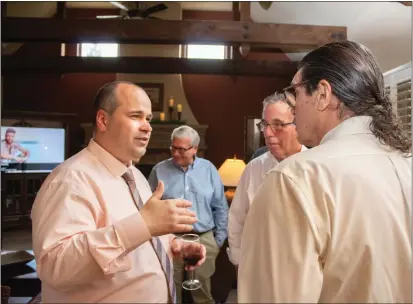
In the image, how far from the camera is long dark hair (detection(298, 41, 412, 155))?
2.80 feet

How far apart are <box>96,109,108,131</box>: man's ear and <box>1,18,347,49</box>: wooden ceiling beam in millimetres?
3993

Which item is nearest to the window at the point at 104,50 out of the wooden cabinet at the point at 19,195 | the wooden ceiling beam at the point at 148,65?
the wooden ceiling beam at the point at 148,65

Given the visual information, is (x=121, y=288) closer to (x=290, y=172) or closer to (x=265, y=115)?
(x=290, y=172)

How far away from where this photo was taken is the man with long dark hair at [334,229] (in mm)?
713

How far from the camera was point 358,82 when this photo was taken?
87 centimetres

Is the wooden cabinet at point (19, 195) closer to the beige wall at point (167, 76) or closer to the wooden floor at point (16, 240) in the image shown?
the wooden floor at point (16, 240)

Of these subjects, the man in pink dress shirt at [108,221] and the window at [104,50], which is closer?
the man in pink dress shirt at [108,221]

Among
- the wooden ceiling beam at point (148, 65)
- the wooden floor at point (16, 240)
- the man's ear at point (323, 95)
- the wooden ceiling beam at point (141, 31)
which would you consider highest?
the wooden ceiling beam at point (141, 31)

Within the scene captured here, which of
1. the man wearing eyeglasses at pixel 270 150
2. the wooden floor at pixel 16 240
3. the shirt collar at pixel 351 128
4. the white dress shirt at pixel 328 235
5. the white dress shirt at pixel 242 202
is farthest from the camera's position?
the wooden floor at pixel 16 240

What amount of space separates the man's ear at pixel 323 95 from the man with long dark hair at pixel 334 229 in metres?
0.07

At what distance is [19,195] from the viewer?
22.4 feet

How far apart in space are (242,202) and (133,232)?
118 cm

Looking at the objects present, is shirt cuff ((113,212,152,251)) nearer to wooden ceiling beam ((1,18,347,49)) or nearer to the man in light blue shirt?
the man in light blue shirt

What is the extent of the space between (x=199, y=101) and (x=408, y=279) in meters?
7.13
